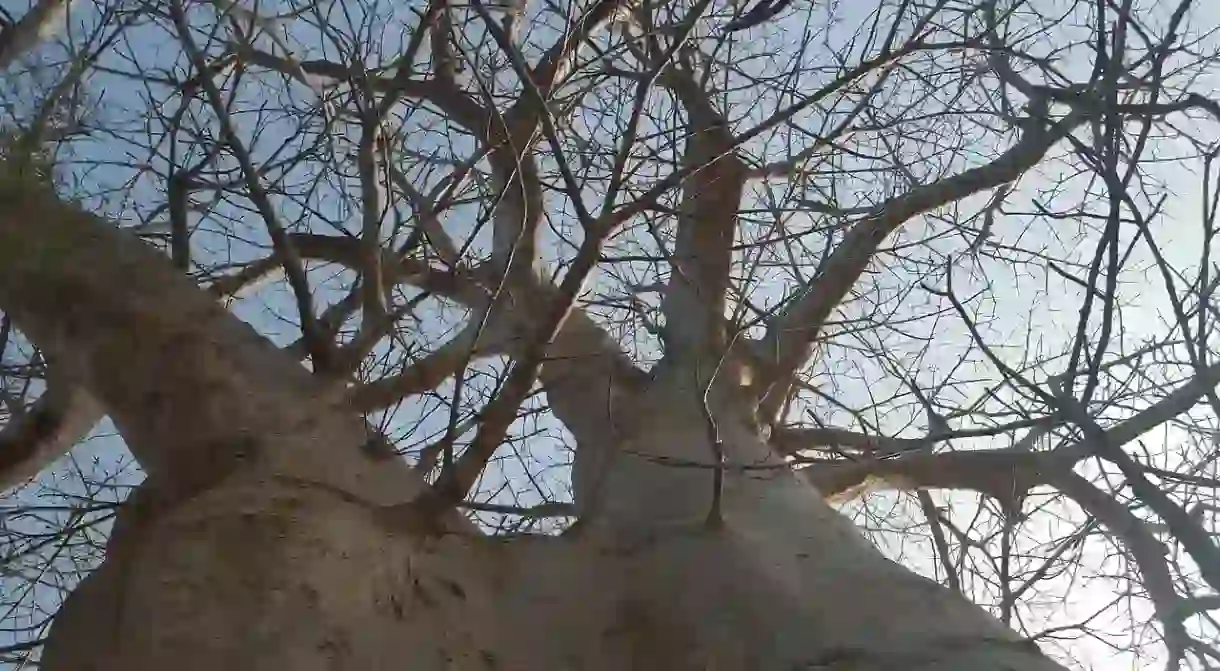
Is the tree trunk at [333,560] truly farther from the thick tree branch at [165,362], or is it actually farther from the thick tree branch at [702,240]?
the thick tree branch at [702,240]

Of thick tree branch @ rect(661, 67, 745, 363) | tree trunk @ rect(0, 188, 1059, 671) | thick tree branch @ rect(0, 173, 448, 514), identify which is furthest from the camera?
thick tree branch @ rect(661, 67, 745, 363)

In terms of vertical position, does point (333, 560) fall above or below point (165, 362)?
below

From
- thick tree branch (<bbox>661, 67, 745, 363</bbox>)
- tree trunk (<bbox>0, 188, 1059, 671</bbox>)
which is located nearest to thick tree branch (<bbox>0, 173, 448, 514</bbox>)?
tree trunk (<bbox>0, 188, 1059, 671</bbox>)

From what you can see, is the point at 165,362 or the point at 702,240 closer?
the point at 165,362

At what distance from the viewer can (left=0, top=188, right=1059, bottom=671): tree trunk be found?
1.00m

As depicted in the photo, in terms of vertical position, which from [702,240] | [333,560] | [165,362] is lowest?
[333,560]

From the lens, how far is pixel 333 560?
3.48ft

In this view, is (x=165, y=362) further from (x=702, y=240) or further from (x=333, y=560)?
(x=702, y=240)

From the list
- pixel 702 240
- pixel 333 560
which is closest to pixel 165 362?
pixel 333 560

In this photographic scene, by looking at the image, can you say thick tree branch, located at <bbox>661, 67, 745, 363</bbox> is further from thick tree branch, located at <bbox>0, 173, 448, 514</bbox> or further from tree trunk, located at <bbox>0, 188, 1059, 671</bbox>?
thick tree branch, located at <bbox>0, 173, 448, 514</bbox>

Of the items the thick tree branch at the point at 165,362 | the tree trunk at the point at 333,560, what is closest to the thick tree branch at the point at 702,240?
the tree trunk at the point at 333,560

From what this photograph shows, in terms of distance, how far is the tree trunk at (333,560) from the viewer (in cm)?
100

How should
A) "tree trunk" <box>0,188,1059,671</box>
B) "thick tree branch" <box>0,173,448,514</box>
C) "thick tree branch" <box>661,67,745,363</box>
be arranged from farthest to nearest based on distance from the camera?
1. "thick tree branch" <box>661,67,745,363</box>
2. "thick tree branch" <box>0,173,448,514</box>
3. "tree trunk" <box>0,188,1059,671</box>

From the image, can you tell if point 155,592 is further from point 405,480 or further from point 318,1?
point 318,1
